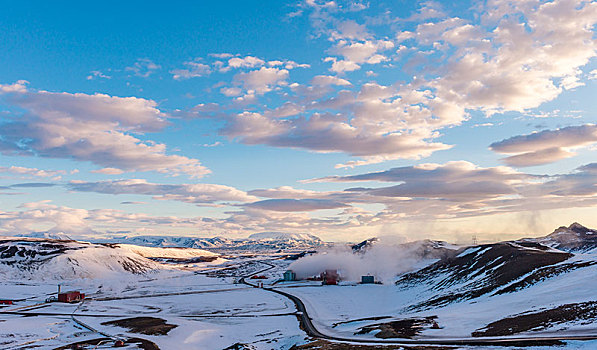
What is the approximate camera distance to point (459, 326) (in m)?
64.1

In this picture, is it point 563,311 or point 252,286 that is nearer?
point 563,311

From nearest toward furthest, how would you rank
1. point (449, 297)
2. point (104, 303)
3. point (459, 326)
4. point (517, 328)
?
point (517, 328) → point (459, 326) → point (449, 297) → point (104, 303)

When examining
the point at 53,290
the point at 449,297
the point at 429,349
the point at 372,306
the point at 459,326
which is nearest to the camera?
the point at 429,349

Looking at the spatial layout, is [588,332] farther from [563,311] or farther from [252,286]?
[252,286]

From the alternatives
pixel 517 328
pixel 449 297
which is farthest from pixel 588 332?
pixel 449 297

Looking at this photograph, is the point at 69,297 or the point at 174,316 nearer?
the point at 174,316

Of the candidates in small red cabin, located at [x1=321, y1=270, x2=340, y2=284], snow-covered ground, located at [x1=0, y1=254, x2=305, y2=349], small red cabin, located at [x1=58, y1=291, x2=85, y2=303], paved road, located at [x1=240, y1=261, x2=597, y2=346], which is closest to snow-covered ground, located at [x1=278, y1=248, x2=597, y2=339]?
paved road, located at [x1=240, y1=261, x2=597, y2=346]

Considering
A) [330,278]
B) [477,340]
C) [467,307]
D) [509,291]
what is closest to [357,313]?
[467,307]

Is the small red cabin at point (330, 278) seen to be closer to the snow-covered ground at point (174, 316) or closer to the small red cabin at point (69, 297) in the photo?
the snow-covered ground at point (174, 316)

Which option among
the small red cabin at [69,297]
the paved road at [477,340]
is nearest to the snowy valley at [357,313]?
the paved road at [477,340]

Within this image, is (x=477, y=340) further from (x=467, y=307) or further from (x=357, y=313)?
(x=357, y=313)

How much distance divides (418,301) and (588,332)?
7326 centimetres

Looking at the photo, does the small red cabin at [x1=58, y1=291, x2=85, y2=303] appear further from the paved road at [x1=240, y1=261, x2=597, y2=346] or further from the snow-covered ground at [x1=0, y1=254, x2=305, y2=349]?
the paved road at [x1=240, y1=261, x2=597, y2=346]

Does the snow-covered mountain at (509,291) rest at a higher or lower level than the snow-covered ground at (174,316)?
higher
